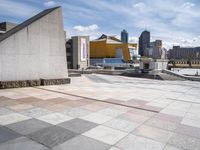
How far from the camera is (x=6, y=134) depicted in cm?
547

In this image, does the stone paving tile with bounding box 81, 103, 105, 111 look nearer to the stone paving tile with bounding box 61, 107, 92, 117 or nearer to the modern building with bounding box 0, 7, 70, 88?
the stone paving tile with bounding box 61, 107, 92, 117

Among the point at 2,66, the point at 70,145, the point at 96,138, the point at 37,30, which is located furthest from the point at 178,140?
the point at 37,30

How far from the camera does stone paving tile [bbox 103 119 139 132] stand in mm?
6484

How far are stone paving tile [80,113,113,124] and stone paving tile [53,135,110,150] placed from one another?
1683 millimetres

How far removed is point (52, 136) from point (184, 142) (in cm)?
403

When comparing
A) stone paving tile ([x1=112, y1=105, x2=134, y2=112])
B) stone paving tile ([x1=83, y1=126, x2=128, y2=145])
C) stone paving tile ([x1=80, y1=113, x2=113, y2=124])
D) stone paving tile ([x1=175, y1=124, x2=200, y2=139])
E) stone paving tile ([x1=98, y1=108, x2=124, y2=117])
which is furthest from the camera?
stone paving tile ([x1=112, y1=105, x2=134, y2=112])

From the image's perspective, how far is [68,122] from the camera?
6828 mm

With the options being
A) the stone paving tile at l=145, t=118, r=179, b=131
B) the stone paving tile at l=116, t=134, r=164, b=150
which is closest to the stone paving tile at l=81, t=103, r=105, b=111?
the stone paving tile at l=145, t=118, r=179, b=131

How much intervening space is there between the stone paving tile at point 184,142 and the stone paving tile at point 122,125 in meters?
1.40

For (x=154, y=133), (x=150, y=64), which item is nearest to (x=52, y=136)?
(x=154, y=133)

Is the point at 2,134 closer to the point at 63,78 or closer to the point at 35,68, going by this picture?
the point at 35,68

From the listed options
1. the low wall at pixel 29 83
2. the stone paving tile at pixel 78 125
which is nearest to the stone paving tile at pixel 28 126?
the stone paving tile at pixel 78 125

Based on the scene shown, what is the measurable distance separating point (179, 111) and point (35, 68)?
38.8ft

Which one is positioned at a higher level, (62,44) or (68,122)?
(62,44)
